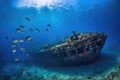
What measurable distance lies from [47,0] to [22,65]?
234cm

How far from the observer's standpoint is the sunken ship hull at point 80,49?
912 centimetres

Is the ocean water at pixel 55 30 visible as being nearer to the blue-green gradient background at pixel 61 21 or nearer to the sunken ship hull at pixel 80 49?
the blue-green gradient background at pixel 61 21

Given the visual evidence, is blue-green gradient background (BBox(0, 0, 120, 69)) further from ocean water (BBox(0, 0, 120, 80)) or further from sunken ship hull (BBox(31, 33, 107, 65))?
sunken ship hull (BBox(31, 33, 107, 65))

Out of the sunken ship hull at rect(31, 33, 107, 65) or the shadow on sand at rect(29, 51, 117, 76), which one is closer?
the shadow on sand at rect(29, 51, 117, 76)

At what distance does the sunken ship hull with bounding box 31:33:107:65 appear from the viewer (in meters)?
9.12

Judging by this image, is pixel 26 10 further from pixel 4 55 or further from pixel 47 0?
pixel 4 55

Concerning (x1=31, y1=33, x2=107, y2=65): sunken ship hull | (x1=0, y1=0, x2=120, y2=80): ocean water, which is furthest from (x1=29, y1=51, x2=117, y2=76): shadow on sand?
(x1=31, y1=33, x2=107, y2=65): sunken ship hull

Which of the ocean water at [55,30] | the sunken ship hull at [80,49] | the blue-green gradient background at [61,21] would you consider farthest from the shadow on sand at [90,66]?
the blue-green gradient background at [61,21]

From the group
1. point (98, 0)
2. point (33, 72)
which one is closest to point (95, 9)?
point (98, 0)

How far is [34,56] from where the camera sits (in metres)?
9.66

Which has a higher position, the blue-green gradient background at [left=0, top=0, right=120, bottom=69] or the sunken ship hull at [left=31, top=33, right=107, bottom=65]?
the blue-green gradient background at [left=0, top=0, right=120, bottom=69]

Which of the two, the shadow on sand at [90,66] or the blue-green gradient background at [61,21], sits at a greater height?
the blue-green gradient background at [61,21]

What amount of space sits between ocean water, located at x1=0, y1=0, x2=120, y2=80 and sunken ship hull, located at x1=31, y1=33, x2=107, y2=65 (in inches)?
7.0

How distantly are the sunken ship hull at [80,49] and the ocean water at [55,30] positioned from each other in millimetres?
178
